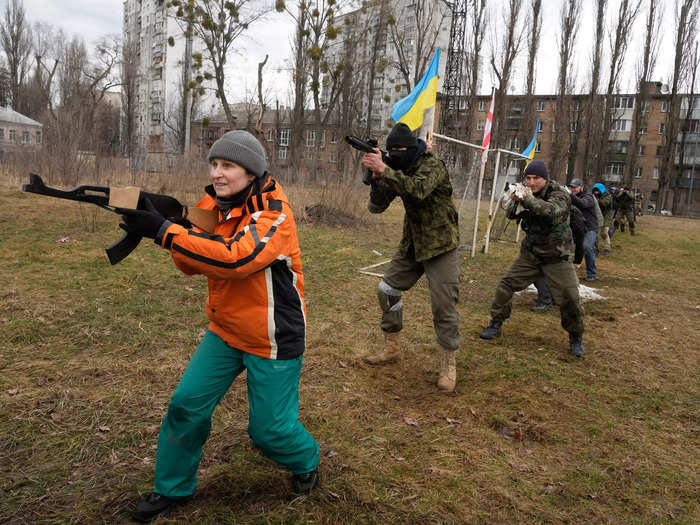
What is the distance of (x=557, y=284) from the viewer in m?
5.08

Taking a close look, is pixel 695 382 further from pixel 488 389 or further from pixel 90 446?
pixel 90 446

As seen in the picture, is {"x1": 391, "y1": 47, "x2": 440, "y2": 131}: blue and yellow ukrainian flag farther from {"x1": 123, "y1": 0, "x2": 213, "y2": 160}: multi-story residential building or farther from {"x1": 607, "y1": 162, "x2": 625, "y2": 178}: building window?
{"x1": 607, "y1": 162, "x2": 625, "y2": 178}: building window

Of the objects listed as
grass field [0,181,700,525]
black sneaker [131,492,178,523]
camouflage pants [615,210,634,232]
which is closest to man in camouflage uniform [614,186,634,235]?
camouflage pants [615,210,634,232]

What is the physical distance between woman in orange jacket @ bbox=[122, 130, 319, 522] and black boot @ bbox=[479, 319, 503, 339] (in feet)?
12.0

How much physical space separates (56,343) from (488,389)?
3.89 m

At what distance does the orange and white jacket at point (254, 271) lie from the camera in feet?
6.70

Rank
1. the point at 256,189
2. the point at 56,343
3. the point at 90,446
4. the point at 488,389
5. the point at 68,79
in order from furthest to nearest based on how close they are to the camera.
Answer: the point at 68,79
the point at 56,343
the point at 488,389
the point at 90,446
the point at 256,189

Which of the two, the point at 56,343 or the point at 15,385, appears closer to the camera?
the point at 15,385

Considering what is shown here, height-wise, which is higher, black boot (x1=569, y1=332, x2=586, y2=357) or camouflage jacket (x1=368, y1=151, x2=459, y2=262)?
camouflage jacket (x1=368, y1=151, x2=459, y2=262)

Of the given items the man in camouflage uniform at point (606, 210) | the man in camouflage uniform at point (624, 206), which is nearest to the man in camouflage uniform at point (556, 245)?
the man in camouflage uniform at point (606, 210)

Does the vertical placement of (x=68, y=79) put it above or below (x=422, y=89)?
above

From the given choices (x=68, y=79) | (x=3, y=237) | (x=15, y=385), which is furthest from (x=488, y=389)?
(x=68, y=79)

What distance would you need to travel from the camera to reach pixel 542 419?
3.72 meters

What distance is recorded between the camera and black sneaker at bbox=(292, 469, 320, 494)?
101 inches
